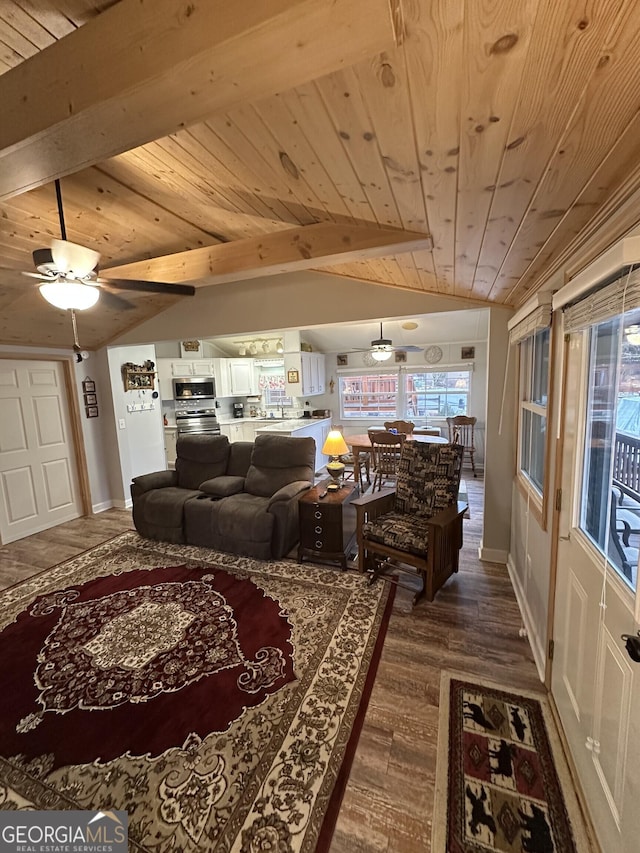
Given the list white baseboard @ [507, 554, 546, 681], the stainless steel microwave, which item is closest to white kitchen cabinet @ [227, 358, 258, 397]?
the stainless steel microwave

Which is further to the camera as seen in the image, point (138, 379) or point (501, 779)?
point (138, 379)

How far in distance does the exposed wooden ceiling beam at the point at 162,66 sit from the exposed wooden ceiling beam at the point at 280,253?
3.71 ft

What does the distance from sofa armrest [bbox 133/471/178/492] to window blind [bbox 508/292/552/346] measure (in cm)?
372

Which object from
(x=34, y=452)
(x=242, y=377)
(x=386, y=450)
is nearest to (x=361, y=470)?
(x=386, y=450)

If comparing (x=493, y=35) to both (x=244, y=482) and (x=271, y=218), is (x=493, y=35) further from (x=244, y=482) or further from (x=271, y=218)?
(x=244, y=482)

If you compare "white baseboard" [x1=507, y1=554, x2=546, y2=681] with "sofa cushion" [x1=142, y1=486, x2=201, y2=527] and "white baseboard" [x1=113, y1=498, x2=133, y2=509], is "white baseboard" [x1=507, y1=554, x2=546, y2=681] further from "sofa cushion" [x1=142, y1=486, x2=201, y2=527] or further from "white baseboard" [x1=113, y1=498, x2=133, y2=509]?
"white baseboard" [x1=113, y1=498, x2=133, y2=509]

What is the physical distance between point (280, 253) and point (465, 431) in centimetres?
497

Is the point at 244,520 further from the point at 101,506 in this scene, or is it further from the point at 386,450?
the point at 101,506

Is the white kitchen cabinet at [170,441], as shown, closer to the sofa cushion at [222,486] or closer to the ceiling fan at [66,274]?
the sofa cushion at [222,486]

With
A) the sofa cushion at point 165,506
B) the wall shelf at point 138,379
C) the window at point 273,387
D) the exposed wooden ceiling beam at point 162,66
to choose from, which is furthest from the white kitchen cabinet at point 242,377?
the exposed wooden ceiling beam at point 162,66

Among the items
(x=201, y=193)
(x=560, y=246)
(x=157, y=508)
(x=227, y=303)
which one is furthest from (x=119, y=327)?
(x=560, y=246)

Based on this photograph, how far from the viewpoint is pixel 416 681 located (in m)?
1.91

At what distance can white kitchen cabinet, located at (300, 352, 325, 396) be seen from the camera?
633cm

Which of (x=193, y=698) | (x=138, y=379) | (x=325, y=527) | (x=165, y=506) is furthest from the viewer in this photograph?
(x=138, y=379)
